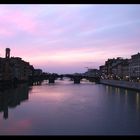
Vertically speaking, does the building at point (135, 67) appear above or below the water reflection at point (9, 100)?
above

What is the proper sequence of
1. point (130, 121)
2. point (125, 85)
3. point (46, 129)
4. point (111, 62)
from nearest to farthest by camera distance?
1. point (46, 129)
2. point (130, 121)
3. point (125, 85)
4. point (111, 62)

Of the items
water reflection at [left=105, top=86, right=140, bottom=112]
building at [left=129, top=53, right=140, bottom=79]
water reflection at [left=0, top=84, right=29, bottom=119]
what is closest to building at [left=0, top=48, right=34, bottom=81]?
water reflection at [left=0, top=84, right=29, bottom=119]

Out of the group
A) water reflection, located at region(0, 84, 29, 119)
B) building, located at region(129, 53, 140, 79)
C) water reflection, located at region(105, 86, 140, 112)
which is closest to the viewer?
water reflection, located at region(0, 84, 29, 119)

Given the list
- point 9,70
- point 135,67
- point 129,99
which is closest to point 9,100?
point 129,99

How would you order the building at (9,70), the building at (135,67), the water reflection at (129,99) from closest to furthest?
the water reflection at (129,99)
the building at (9,70)
the building at (135,67)

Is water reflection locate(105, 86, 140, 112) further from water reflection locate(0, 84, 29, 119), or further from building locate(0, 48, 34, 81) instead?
building locate(0, 48, 34, 81)

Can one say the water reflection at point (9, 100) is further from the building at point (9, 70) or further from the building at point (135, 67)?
the building at point (135, 67)

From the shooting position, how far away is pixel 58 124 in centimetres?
1061

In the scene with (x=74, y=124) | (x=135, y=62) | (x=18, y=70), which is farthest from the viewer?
(x=18, y=70)

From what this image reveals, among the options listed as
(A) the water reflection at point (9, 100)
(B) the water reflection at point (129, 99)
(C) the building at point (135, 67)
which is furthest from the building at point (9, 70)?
(C) the building at point (135, 67)

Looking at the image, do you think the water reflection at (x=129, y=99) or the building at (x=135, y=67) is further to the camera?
the building at (x=135, y=67)
